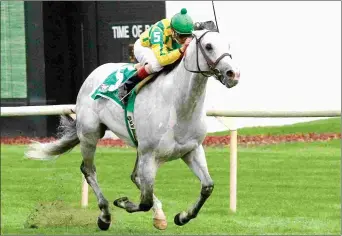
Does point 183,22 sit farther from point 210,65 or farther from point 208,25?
point 210,65

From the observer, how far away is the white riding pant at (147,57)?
755 cm

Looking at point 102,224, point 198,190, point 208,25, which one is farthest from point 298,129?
point 208,25

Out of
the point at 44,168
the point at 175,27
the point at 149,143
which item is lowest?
the point at 44,168

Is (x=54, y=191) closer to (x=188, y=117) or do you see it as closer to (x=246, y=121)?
(x=188, y=117)

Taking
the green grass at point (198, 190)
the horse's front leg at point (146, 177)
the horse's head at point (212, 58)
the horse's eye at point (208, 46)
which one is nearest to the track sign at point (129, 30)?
the green grass at point (198, 190)

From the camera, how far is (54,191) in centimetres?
1102

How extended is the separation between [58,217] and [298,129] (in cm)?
732

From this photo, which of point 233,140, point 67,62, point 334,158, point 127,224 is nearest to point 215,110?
point 233,140

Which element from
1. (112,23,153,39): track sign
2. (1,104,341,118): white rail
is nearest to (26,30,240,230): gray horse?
(1,104,341,118): white rail

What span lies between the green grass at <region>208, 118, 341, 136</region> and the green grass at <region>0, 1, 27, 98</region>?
279 centimetres

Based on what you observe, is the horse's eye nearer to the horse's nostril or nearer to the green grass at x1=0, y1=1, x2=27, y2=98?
the horse's nostril

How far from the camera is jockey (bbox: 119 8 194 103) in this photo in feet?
24.3

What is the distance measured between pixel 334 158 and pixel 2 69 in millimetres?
5818

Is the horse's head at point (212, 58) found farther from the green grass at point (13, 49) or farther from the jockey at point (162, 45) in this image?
the green grass at point (13, 49)
